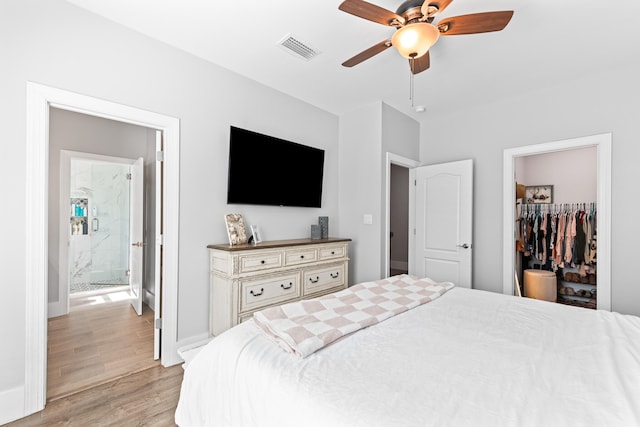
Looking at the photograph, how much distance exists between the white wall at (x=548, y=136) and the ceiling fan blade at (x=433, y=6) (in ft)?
7.16

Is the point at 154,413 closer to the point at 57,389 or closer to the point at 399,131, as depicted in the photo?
the point at 57,389

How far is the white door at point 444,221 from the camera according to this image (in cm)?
358

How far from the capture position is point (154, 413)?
185cm

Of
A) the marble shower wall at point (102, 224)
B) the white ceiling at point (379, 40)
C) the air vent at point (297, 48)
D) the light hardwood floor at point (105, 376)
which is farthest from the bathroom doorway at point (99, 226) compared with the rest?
the air vent at point (297, 48)

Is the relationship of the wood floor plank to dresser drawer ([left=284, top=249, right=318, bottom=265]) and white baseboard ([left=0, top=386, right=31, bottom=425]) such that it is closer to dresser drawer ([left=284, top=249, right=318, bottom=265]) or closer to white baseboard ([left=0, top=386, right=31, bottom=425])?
white baseboard ([left=0, top=386, right=31, bottom=425])

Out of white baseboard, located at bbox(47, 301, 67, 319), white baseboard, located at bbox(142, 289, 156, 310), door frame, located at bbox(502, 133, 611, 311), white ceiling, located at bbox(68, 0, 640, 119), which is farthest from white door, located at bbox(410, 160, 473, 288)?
white baseboard, located at bbox(47, 301, 67, 319)

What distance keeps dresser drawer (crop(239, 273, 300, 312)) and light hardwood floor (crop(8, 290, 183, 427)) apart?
75 cm

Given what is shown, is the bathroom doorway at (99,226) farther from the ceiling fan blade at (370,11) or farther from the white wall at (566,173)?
the white wall at (566,173)

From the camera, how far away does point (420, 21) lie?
1.70m

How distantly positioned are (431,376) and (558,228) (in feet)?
13.9

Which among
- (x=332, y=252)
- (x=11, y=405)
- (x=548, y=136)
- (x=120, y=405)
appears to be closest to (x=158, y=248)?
(x=120, y=405)

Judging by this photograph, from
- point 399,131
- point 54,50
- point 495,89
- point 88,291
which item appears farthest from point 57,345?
point 495,89

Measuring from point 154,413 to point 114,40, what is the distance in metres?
2.58

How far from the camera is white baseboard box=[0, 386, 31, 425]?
1.75 m
